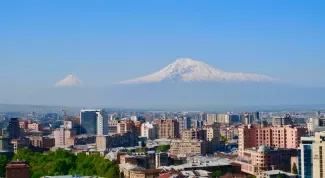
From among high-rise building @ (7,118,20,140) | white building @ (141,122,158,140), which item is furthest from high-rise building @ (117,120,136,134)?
high-rise building @ (7,118,20,140)

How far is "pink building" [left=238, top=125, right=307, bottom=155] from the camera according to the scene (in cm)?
3341

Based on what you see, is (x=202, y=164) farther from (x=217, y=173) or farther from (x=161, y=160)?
(x=161, y=160)

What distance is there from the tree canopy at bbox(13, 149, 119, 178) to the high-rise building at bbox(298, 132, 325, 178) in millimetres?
9603

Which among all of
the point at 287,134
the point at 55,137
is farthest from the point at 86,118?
the point at 287,134

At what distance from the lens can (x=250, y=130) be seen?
3416 cm

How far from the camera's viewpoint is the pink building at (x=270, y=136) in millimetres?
33406

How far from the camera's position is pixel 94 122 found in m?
60.4

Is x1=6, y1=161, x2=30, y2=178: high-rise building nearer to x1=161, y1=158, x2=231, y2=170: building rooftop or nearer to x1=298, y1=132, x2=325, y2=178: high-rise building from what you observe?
x1=161, y1=158, x2=231, y2=170: building rooftop

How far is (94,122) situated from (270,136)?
95.0 ft

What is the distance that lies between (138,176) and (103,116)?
110ft

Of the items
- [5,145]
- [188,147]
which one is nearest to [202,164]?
[188,147]

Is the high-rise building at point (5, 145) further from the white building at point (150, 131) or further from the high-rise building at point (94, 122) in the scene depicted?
the high-rise building at point (94, 122)

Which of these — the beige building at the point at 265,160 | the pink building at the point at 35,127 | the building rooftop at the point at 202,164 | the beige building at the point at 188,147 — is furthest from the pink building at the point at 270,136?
the pink building at the point at 35,127

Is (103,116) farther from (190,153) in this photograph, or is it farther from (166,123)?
(190,153)
